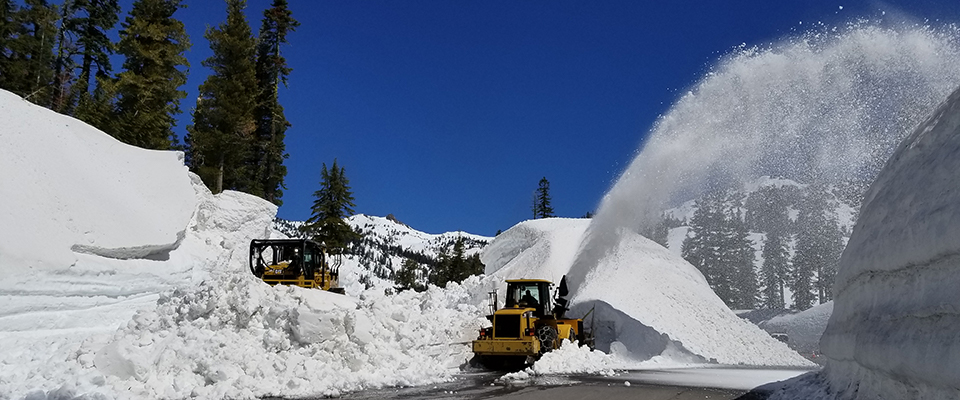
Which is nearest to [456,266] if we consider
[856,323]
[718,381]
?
[718,381]

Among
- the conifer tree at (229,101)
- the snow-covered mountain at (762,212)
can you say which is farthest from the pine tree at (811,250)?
the conifer tree at (229,101)

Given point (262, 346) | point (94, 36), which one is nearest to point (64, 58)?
point (94, 36)

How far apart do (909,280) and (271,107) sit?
33853mm

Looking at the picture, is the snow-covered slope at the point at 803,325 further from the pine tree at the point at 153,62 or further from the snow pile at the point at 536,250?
the pine tree at the point at 153,62

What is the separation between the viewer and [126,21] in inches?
1167

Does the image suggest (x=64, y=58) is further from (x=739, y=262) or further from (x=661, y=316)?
(x=739, y=262)

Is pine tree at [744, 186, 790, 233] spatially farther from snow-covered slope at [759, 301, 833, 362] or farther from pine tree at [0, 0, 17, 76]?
pine tree at [0, 0, 17, 76]

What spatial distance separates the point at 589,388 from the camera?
38.2ft

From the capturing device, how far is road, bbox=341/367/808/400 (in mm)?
10422

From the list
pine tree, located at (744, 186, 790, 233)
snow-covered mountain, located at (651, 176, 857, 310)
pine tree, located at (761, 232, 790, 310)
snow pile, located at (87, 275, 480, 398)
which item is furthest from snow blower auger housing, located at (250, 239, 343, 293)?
pine tree, located at (761, 232, 790, 310)

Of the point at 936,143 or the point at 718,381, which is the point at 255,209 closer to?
the point at 718,381

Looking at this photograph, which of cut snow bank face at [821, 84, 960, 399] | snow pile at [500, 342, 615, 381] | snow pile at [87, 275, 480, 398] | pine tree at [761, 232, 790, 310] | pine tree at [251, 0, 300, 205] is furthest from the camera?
pine tree at [761, 232, 790, 310]

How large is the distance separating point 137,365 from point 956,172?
35.1 feet

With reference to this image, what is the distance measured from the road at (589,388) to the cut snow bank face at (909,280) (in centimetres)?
370
